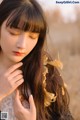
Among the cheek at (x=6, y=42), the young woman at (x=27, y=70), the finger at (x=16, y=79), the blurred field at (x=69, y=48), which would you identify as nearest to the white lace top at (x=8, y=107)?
the young woman at (x=27, y=70)

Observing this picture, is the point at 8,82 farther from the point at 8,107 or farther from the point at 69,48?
the point at 69,48

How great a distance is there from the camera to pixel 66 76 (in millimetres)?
3740

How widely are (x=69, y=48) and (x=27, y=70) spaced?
117 inches

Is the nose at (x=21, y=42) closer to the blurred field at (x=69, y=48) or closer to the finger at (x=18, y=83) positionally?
the finger at (x=18, y=83)

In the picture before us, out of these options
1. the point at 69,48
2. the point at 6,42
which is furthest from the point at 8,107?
the point at 69,48

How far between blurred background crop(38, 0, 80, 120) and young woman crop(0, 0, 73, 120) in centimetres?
146

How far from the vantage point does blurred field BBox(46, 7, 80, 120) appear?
135 inches

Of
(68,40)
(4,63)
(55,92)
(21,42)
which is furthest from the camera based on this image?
(68,40)

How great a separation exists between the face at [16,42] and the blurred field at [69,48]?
1685mm

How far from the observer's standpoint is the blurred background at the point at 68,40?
3.53 meters

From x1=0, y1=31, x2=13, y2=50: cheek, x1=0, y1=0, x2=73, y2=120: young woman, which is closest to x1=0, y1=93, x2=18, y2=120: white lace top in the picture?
x1=0, y1=0, x2=73, y2=120: young woman

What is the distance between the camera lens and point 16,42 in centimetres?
145

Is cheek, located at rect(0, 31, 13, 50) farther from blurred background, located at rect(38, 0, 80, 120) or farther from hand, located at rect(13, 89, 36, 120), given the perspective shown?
blurred background, located at rect(38, 0, 80, 120)

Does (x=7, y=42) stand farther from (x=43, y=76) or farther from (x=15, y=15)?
(x=43, y=76)
